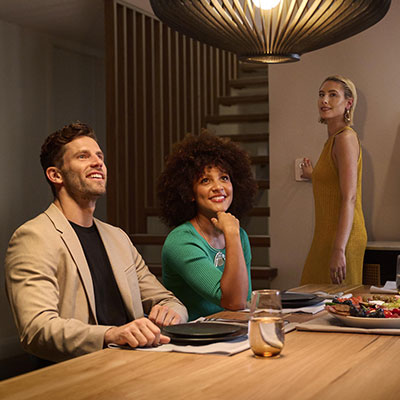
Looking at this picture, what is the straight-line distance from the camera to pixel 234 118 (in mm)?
5844

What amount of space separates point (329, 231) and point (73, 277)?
5.83 ft

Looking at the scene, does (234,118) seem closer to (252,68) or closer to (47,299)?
(252,68)

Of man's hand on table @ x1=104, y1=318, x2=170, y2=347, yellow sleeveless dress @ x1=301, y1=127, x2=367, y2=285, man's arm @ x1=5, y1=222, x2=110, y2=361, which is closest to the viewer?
man's hand on table @ x1=104, y1=318, x2=170, y2=347

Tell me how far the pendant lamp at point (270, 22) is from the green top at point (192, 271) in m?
0.67

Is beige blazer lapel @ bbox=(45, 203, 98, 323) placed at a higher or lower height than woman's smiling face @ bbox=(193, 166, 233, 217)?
lower

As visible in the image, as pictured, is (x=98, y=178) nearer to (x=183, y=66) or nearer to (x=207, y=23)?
(x=207, y=23)

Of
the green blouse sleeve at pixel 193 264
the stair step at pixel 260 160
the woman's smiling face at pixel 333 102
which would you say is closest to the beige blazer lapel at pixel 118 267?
the green blouse sleeve at pixel 193 264

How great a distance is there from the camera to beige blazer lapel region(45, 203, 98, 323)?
207cm

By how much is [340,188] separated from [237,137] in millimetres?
2254

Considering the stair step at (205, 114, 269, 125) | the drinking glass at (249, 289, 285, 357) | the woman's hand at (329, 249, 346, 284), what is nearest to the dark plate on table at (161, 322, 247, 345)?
the drinking glass at (249, 289, 285, 357)

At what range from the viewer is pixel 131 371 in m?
1.45

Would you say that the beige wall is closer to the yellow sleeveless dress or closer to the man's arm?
the yellow sleeveless dress

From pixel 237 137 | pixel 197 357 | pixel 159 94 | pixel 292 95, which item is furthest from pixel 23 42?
pixel 197 357

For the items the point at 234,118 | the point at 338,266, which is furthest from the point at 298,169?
the point at 234,118
